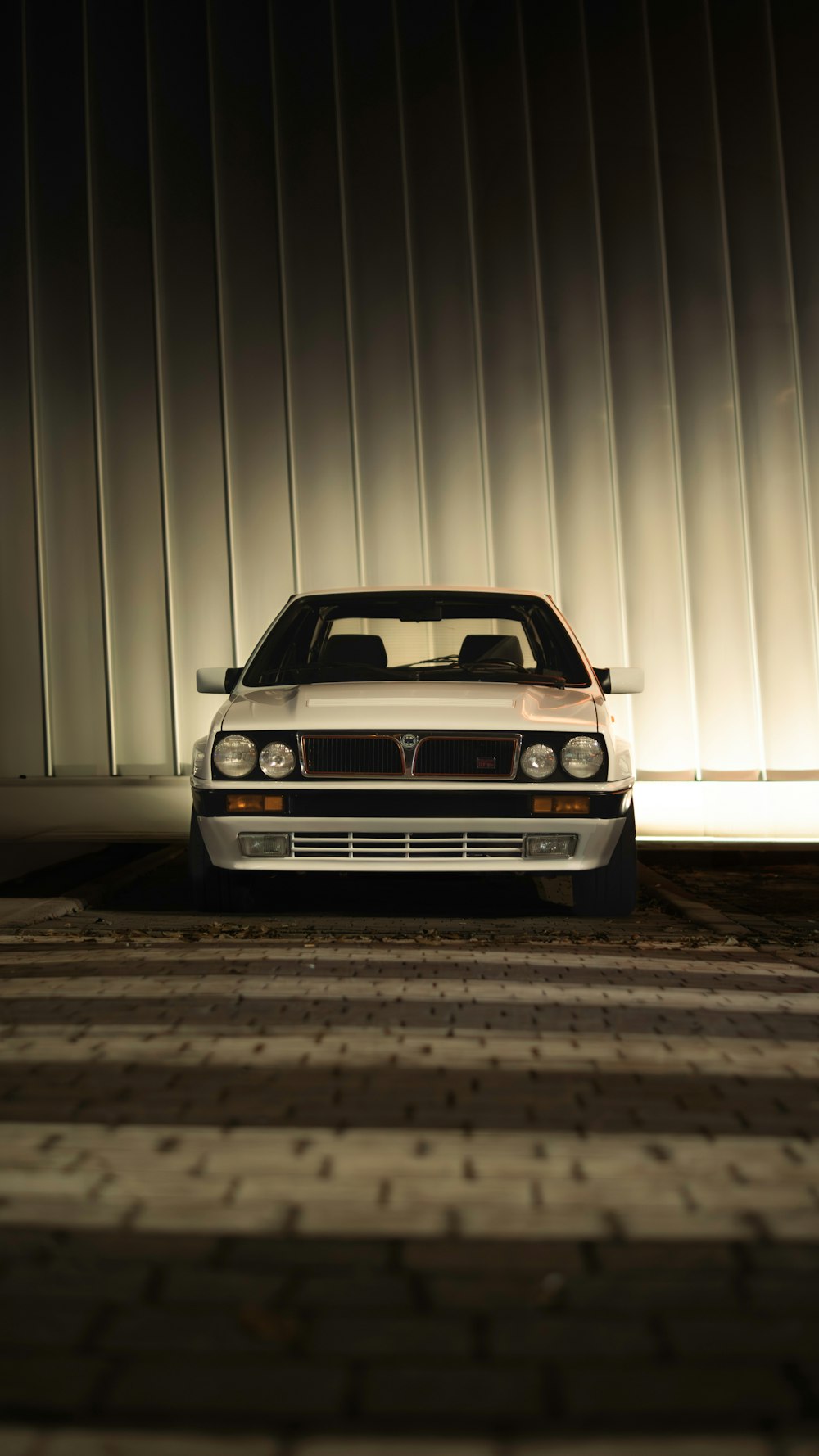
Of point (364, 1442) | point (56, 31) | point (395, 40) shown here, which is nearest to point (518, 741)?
point (364, 1442)

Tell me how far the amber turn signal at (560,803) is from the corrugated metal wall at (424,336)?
20.7 feet

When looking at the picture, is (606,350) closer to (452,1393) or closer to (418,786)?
(418,786)

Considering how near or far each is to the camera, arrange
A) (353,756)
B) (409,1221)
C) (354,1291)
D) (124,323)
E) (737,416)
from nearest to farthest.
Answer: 1. (354,1291)
2. (409,1221)
3. (353,756)
4. (737,416)
5. (124,323)

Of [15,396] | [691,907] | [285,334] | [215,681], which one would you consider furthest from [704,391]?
[215,681]

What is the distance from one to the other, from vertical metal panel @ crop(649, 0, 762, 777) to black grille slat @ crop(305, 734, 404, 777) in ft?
21.5

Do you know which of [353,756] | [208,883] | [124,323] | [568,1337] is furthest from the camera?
[124,323]

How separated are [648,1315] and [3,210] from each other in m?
13.0

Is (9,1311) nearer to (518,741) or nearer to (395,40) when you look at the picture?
(518,741)

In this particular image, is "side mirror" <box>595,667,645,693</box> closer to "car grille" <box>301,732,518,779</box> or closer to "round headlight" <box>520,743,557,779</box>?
"round headlight" <box>520,743,557,779</box>

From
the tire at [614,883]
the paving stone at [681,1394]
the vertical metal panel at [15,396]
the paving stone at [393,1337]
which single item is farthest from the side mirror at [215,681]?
the vertical metal panel at [15,396]

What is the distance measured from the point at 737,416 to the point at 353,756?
7638 millimetres

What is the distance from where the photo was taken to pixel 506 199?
12352mm

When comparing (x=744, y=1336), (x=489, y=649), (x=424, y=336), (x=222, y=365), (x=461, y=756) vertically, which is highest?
(x=424, y=336)

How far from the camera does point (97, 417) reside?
12.6 metres
